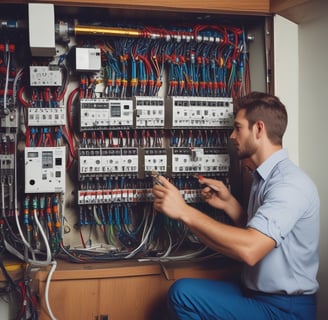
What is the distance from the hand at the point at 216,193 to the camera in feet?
6.98

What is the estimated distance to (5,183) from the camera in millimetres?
2059

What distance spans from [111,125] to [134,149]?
0.53 ft

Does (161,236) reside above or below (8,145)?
below

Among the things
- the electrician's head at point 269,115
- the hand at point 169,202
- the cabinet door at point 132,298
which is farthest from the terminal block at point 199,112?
the cabinet door at point 132,298

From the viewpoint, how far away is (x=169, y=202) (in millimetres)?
1771

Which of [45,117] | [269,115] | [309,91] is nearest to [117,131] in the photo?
[45,117]

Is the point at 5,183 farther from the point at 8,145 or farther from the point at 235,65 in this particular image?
the point at 235,65

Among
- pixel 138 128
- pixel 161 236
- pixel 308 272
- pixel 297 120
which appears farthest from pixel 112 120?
pixel 308 272

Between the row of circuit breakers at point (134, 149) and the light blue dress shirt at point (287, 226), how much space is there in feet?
1.69

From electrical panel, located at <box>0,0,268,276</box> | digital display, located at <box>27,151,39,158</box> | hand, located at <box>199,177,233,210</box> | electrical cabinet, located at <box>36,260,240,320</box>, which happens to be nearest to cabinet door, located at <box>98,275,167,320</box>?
electrical cabinet, located at <box>36,260,240,320</box>

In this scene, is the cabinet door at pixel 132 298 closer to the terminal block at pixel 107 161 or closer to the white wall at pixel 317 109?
the terminal block at pixel 107 161

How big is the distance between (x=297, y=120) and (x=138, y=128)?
0.78 m

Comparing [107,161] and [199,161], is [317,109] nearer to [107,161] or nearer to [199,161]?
[199,161]

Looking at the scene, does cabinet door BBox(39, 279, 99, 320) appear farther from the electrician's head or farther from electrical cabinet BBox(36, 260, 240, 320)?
the electrician's head
